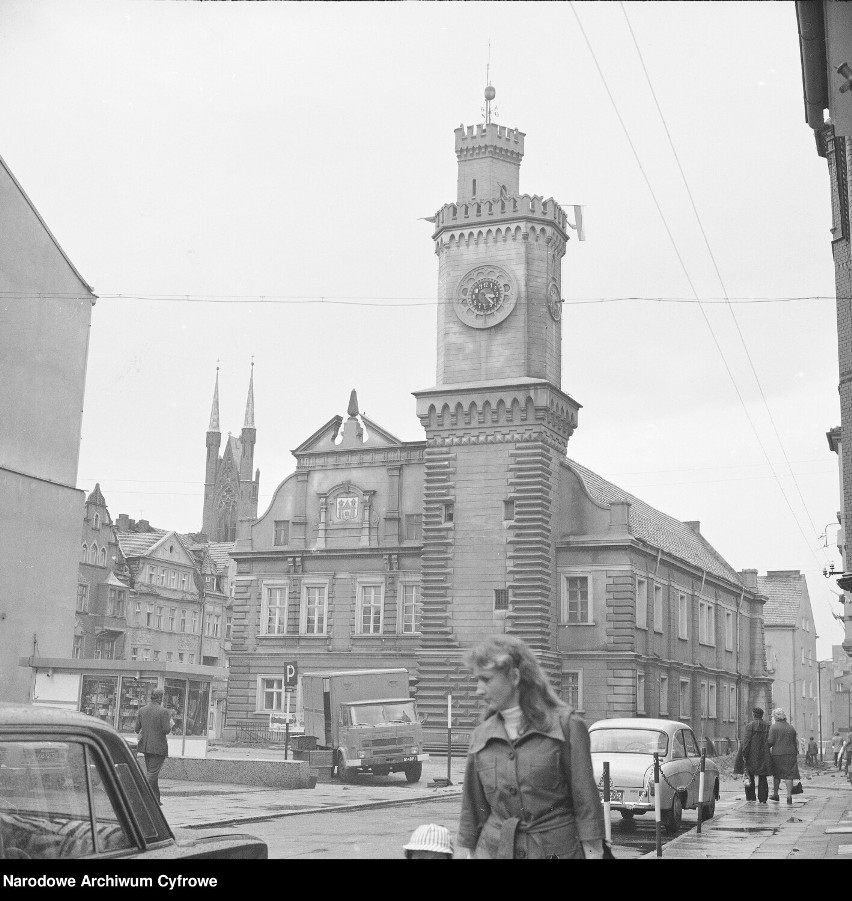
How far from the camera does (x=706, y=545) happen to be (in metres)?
73.4

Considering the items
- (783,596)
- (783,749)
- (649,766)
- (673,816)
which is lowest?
(673,816)

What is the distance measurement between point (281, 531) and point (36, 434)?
26.5m

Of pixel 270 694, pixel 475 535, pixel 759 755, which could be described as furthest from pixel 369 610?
pixel 759 755

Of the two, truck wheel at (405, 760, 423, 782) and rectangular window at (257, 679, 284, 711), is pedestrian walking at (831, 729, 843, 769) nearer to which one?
rectangular window at (257, 679, 284, 711)

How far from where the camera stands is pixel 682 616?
58.7 meters

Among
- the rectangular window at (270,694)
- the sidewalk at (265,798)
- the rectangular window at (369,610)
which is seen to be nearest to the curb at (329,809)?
the sidewalk at (265,798)

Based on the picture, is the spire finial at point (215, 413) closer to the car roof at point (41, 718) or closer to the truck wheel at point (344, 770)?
the truck wheel at point (344, 770)

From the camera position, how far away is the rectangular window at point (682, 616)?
57.8 m

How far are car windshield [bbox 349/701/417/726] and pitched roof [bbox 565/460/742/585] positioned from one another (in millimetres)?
20239

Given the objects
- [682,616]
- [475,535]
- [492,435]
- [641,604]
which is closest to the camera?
[475,535]

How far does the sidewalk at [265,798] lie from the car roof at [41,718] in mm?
11565

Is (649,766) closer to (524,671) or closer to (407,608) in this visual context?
(524,671)
